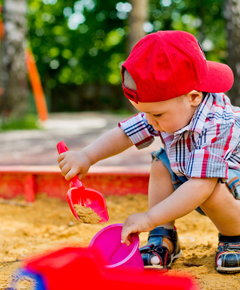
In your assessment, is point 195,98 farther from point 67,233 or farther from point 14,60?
point 14,60

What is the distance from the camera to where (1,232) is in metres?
1.40

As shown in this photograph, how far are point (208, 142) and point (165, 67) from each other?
0.25 m

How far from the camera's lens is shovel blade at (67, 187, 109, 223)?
3.88ft

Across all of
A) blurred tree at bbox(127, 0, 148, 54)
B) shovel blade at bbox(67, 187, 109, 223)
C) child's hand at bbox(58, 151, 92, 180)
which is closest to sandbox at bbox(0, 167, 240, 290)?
shovel blade at bbox(67, 187, 109, 223)

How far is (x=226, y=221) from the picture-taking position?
1047 mm

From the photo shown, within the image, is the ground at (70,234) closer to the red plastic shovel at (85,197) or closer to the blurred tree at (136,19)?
the red plastic shovel at (85,197)

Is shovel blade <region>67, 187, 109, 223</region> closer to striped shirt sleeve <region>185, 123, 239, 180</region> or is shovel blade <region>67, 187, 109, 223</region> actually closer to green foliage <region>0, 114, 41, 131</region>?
striped shirt sleeve <region>185, 123, 239, 180</region>

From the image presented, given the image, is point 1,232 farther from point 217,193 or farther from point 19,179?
point 217,193

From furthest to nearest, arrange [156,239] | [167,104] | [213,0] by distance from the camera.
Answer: [213,0] < [156,239] < [167,104]

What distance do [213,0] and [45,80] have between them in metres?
6.87

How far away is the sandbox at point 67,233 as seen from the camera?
103 cm

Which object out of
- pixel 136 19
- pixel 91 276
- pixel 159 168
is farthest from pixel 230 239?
pixel 136 19

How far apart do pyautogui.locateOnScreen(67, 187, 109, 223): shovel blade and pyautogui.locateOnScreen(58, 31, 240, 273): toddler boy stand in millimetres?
74

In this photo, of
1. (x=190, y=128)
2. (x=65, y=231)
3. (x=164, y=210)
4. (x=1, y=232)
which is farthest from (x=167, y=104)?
(x=1, y=232)
